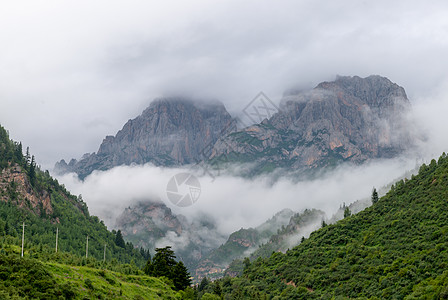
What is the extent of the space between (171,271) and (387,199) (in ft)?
234

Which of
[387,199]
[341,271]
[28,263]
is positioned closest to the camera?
[28,263]

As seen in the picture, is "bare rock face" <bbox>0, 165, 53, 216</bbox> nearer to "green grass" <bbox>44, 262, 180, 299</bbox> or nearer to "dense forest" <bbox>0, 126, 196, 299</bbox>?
"dense forest" <bbox>0, 126, 196, 299</bbox>

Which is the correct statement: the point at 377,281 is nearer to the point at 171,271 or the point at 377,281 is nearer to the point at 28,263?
the point at 171,271

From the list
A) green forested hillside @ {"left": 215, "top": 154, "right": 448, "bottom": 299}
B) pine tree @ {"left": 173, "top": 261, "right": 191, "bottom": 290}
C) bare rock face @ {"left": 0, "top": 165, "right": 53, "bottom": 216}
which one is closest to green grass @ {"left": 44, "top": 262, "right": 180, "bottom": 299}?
pine tree @ {"left": 173, "top": 261, "right": 191, "bottom": 290}

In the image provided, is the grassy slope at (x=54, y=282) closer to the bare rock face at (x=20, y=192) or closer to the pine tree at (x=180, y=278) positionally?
the pine tree at (x=180, y=278)

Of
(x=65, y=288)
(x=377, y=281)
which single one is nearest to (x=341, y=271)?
(x=377, y=281)

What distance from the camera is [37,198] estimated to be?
19550cm

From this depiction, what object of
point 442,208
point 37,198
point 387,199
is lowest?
point 442,208

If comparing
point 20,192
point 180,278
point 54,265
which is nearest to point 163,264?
point 180,278

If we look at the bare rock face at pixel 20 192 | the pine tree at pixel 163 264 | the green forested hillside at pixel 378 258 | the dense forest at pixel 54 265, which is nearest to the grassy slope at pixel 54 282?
the dense forest at pixel 54 265

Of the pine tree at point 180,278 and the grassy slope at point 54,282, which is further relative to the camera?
the pine tree at point 180,278

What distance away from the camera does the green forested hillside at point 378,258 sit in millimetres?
81188

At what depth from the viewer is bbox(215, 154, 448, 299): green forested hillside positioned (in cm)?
8119

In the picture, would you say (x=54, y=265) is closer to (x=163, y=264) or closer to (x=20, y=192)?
(x=163, y=264)
